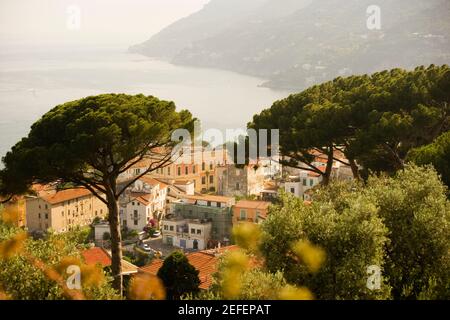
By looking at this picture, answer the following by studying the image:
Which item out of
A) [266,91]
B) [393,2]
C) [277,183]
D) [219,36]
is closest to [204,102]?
[266,91]

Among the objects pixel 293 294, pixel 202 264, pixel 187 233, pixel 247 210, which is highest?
pixel 293 294

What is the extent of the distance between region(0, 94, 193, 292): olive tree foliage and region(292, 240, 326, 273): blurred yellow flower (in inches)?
129

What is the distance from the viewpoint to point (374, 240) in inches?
201

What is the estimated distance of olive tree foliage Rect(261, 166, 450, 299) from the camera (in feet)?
16.3

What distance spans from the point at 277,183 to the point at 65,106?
74.2 ft

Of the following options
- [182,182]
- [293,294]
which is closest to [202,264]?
[293,294]

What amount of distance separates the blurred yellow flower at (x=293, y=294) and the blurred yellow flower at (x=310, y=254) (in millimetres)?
351

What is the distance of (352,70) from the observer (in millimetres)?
87625

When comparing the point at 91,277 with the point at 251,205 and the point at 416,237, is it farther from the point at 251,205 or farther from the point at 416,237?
the point at 251,205

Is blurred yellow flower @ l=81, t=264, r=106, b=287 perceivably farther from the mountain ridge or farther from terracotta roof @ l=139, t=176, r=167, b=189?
the mountain ridge

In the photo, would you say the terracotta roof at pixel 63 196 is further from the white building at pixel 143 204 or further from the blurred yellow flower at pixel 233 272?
the blurred yellow flower at pixel 233 272

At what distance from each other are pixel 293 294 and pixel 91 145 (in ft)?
12.7

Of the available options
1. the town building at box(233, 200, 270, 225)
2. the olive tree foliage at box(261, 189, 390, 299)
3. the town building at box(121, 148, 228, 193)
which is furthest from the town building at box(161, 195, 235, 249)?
the olive tree foliage at box(261, 189, 390, 299)

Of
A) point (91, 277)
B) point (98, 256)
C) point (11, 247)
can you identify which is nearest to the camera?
point (91, 277)
